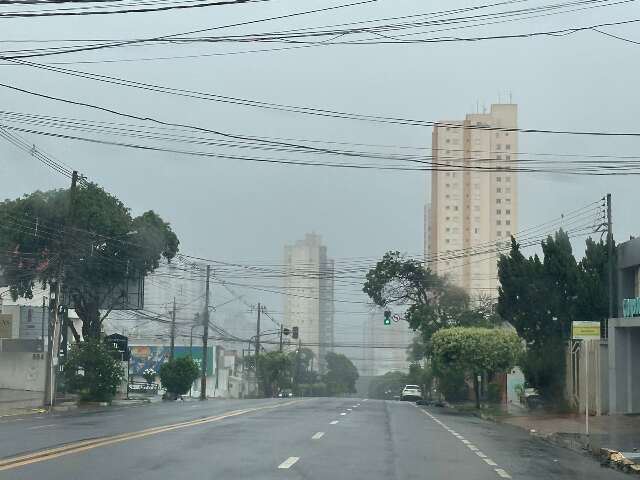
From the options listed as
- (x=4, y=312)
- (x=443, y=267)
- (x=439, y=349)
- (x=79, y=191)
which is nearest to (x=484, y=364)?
(x=439, y=349)

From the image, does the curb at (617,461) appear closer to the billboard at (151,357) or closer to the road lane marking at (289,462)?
the road lane marking at (289,462)

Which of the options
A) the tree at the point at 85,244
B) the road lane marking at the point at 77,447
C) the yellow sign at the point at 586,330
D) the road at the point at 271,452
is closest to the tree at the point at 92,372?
the tree at the point at 85,244

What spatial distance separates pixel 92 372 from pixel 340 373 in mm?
111604

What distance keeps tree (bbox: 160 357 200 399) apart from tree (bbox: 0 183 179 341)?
562 centimetres

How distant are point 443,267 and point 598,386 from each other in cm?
8845

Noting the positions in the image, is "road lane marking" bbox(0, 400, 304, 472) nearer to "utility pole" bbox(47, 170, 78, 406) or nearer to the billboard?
"utility pole" bbox(47, 170, 78, 406)

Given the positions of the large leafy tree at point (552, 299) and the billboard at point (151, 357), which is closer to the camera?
the large leafy tree at point (552, 299)

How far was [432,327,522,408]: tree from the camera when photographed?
161 feet

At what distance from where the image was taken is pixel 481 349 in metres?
49.3

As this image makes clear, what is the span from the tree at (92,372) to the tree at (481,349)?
1647 cm

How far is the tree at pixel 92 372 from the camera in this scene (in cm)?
4844

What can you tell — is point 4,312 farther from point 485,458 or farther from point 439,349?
point 485,458

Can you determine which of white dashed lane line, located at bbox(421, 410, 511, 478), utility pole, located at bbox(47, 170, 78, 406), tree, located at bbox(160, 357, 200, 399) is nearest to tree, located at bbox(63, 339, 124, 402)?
utility pole, located at bbox(47, 170, 78, 406)

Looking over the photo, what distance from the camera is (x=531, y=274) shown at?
1763 inches
